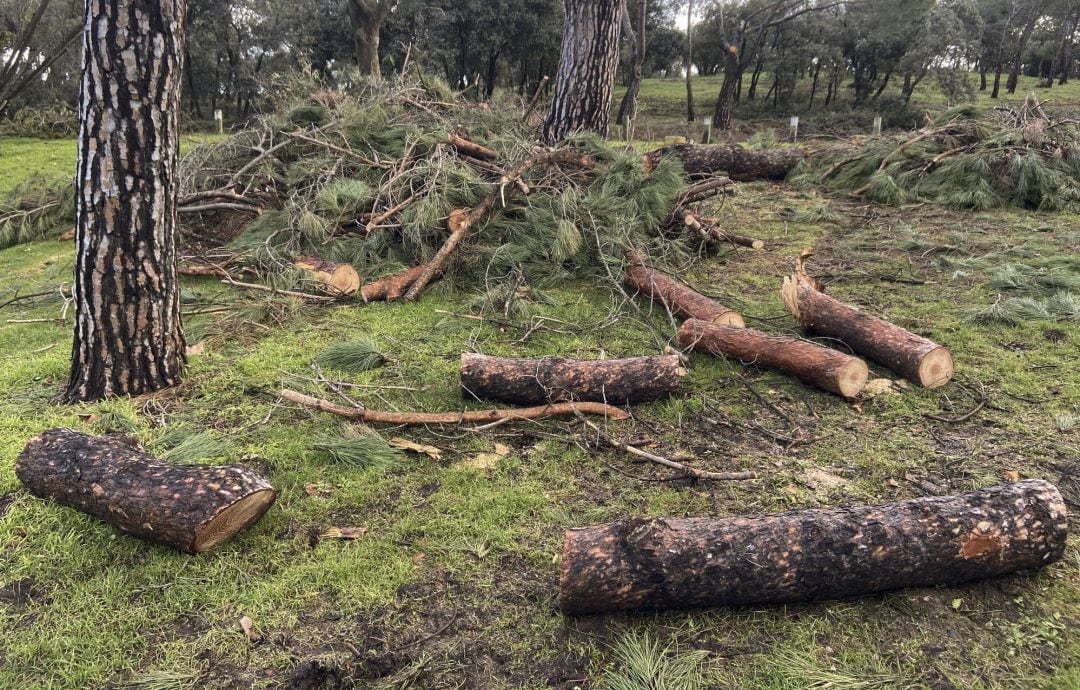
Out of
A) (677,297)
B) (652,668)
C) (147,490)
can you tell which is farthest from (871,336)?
(147,490)

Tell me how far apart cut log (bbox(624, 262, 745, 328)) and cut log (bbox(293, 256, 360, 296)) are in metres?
2.07

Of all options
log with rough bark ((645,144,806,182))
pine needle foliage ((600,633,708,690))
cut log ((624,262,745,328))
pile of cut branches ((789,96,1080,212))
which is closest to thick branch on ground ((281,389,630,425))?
cut log ((624,262,745,328))

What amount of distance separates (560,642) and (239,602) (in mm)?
1044

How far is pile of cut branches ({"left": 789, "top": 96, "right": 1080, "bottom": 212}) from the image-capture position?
6.64 m

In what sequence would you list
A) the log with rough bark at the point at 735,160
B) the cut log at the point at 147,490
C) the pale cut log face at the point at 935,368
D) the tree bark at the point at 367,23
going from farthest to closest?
the tree bark at the point at 367,23 → the log with rough bark at the point at 735,160 → the pale cut log face at the point at 935,368 → the cut log at the point at 147,490

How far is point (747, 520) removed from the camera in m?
2.07

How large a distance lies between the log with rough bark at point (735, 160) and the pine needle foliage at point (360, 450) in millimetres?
4775

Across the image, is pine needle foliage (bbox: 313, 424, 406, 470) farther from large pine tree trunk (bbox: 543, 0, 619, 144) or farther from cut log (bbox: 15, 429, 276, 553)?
large pine tree trunk (bbox: 543, 0, 619, 144)

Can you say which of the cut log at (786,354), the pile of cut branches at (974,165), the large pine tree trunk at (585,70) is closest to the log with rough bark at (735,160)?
the pile of cut branches at (974,165)

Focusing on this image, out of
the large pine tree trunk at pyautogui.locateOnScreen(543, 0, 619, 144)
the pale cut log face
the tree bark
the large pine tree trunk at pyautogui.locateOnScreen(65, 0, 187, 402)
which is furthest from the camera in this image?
the tree bark

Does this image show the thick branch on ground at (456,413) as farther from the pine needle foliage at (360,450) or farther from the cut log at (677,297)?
the cut log at (677,297)

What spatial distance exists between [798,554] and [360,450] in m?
1.83

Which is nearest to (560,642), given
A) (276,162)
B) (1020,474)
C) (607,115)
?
(1020,474)

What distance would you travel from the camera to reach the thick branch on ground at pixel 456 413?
300cm
